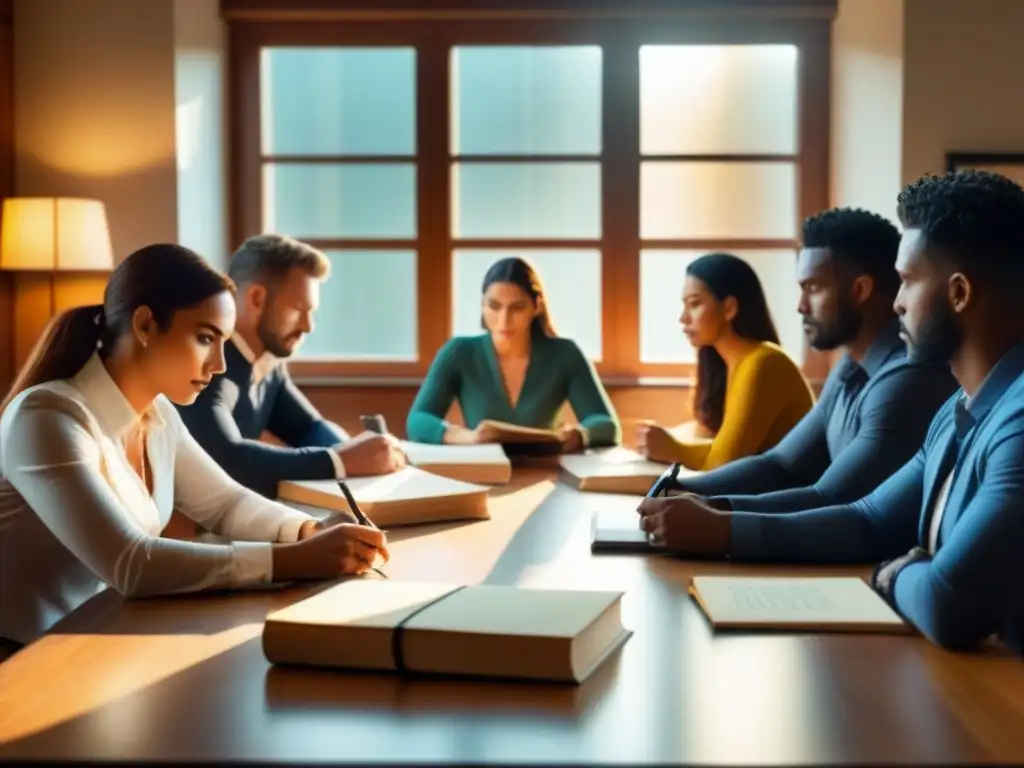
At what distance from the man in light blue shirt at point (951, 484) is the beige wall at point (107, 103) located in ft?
9.79

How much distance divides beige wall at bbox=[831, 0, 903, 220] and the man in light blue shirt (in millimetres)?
2463

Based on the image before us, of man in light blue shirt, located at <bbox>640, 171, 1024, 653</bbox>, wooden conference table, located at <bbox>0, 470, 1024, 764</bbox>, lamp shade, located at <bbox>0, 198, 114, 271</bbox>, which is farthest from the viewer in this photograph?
lamp shade, located at <bbox>0, 198, 114, 271</bbox>

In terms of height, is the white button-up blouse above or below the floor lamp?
below

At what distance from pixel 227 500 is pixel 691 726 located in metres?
1.21

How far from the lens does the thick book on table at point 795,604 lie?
4.58 ft

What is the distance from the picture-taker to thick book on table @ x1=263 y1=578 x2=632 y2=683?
1.19 m

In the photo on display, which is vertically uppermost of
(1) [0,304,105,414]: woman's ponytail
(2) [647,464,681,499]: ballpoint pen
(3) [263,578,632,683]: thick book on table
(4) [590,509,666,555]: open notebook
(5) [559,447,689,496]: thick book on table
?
(1) [0,304,105,414]: woman's ponytail

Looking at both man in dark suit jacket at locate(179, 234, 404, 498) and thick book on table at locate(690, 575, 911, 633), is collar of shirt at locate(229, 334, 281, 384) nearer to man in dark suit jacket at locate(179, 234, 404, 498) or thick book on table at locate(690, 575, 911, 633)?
man in dark suit jacket at locate(179, 234, 404, 498)

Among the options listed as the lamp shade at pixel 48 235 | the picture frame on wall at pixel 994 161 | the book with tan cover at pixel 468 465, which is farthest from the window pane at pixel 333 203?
the book with tan cover at pixel 468 465

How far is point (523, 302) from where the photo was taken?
3.72 m

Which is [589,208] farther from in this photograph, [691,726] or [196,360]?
[691,726]

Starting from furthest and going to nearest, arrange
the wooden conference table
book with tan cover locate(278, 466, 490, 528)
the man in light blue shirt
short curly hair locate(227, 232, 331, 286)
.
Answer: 1. short curly hair locate(227, 232, 331, 286)
2. book with tan cover locate(278, 466, 490, 528)
3. the man in light blue shirt
4. the wooden conference table

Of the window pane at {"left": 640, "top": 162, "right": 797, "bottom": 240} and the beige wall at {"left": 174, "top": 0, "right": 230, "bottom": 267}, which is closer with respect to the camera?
the beige wall at {"left": 174, "top": 0, "right": 230, "bottom": 267}

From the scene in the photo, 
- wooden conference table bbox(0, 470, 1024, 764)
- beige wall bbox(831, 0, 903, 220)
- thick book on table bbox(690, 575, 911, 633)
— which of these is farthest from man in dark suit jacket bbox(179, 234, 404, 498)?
beige wall bbox(831, 0, 903, 220)
